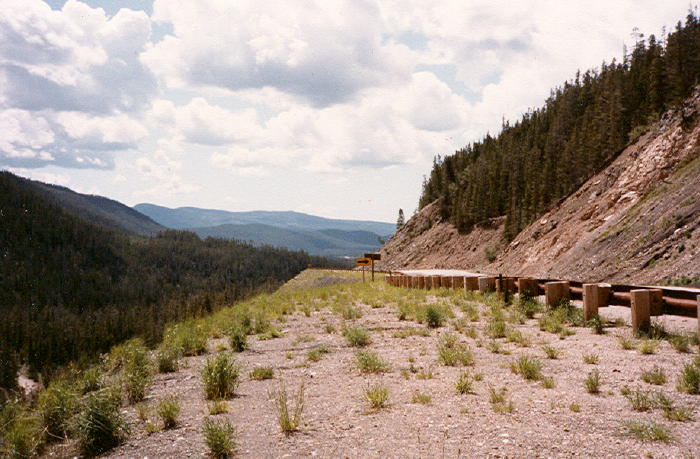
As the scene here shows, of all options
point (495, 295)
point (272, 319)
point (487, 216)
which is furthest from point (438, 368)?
point (487, 216)

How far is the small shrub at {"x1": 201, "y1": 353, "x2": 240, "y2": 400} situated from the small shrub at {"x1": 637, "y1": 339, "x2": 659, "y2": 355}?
742 cm

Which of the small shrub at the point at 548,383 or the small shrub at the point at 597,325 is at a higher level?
the small shrub at the point at 597,325

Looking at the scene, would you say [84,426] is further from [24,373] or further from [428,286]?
[24,373]

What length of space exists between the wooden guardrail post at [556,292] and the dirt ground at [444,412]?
2193 mm

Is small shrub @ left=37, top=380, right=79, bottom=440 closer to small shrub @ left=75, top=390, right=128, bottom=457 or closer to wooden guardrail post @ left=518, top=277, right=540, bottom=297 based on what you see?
small shrub @ left=75, top=390, right=128, bottom=457

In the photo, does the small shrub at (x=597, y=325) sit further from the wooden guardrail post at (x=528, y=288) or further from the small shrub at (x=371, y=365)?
the small shrub at (x=371, y=365)

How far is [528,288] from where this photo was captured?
1406 cm

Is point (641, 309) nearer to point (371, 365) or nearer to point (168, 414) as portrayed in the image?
point (371, 365)

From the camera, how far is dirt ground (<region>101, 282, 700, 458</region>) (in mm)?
5191

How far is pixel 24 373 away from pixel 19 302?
306 feet

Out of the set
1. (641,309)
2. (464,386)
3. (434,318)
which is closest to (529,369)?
(464,386)

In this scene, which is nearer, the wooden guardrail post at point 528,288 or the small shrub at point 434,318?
the small shrub at point 434,318

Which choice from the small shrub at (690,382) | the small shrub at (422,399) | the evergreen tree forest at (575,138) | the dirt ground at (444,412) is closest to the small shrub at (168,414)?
the dirt ground at (444,412)

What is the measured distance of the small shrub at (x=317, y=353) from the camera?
10.3 meters
